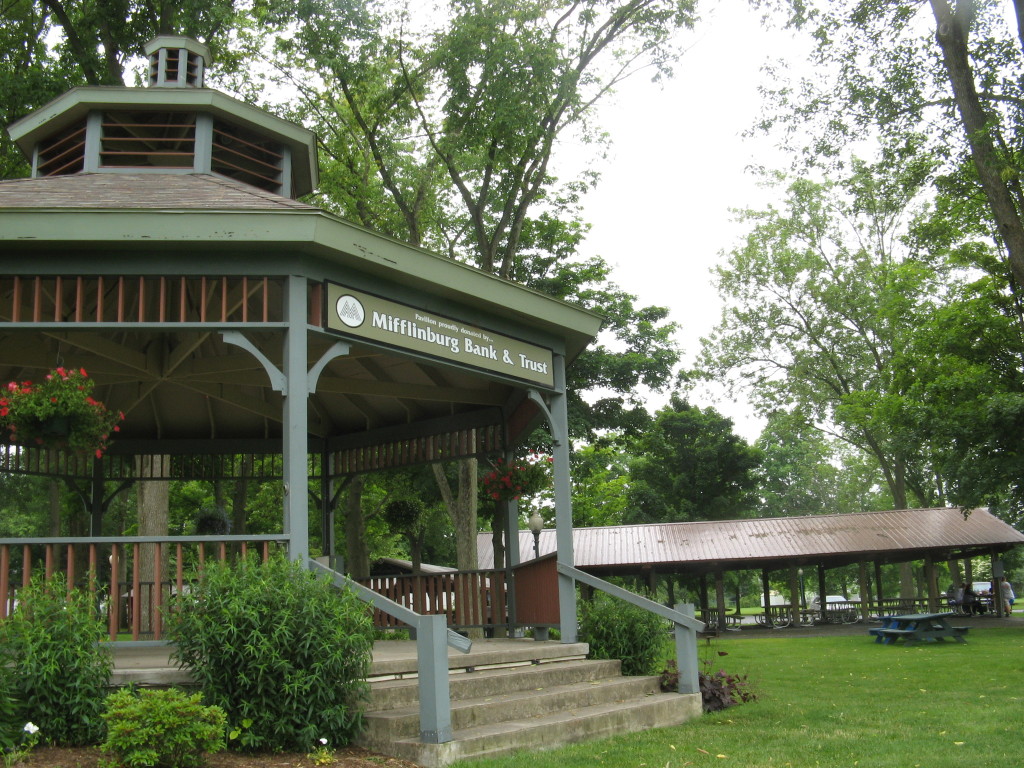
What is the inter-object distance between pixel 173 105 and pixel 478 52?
831 cm

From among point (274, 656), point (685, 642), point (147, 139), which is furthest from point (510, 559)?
point (147, 139)

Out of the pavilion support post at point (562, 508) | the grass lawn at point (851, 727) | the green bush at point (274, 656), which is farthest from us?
the pavilion support post at point (562, 508)

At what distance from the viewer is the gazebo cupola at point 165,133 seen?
10250mm

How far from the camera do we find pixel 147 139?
10227 mm

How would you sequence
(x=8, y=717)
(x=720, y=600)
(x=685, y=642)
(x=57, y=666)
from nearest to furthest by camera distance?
1. (x=8, y=717)
2. (x=57, y=666)
3. (x=685, y=642)
4. (x=720, y=600)

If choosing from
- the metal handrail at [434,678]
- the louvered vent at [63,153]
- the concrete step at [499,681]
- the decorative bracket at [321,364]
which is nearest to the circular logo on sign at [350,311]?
the decorative bracket at [321,364]

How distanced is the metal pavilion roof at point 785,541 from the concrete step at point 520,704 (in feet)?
62.2

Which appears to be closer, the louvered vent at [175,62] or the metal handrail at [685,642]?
the metal handrail at [685,642]

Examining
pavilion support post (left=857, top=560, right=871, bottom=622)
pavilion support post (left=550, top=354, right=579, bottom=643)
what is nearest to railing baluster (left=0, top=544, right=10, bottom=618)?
pavilion support post (left=550, top=354, right=579, bottom=643)

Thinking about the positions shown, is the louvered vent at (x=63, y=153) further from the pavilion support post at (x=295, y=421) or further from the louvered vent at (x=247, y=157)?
the pavilion support post at (x=295, y=421)

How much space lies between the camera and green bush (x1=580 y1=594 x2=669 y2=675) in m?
8.98

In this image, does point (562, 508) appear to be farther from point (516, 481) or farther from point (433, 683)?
point (433, 683)

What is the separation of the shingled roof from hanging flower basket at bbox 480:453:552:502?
392 cm

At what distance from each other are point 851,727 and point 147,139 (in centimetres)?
918
